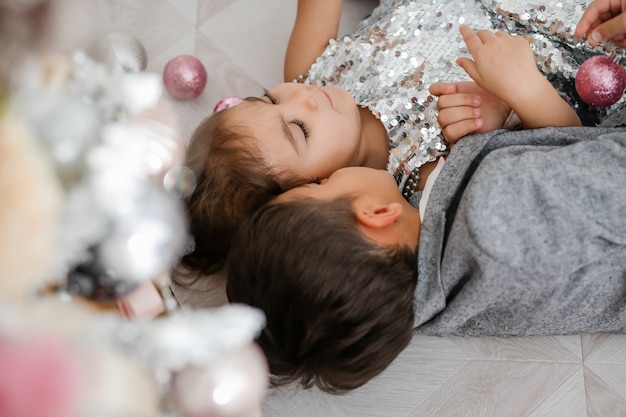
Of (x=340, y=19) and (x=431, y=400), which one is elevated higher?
(x=340, y=19)

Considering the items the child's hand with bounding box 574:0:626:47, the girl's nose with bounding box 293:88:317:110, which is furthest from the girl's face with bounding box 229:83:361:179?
the child's hand with bounding box 574:0:626:47

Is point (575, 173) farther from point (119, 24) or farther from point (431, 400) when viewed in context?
point (119, 24)

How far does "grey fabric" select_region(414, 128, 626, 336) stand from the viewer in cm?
63

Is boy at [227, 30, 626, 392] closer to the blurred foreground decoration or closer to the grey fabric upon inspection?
the grey fabric

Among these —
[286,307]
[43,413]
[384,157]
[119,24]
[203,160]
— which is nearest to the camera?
[43,413]

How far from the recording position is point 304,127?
79 centimetres

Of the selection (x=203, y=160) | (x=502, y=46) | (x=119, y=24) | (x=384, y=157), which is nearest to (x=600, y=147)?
(x=502, y=46)

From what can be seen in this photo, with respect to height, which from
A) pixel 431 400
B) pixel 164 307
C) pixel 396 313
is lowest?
pixel 431 400

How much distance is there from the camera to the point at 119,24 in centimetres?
103

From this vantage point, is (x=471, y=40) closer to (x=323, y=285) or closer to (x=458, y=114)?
(x=458, y=114)

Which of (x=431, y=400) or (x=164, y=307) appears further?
(x=431, y=400)

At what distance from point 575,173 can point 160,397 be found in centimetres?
→ 54

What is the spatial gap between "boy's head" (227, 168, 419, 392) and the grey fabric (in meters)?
0.05

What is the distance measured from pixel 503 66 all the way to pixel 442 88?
3.5 inches
